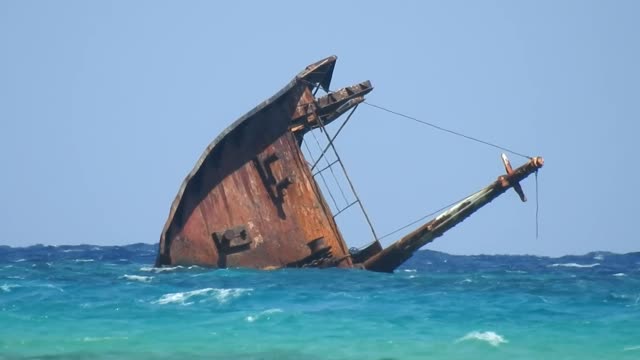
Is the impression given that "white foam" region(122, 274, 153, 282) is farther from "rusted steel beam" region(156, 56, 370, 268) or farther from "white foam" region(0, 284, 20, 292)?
"white foam" region(0, 284, 20, 292)

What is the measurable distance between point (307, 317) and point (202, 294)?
3.05 m

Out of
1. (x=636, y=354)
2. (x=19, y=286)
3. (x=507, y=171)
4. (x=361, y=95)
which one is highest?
(x=361, y=95)


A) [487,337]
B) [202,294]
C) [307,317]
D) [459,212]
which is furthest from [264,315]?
[459,212]

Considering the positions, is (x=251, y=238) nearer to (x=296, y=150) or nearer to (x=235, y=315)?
(x=296, y=150)

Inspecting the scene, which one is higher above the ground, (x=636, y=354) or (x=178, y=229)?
(x=178, y=229)

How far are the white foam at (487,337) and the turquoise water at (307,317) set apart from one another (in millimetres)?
29

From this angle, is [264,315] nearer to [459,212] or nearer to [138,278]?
[138,278]

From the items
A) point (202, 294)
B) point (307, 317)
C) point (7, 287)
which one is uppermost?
point (7, 287)

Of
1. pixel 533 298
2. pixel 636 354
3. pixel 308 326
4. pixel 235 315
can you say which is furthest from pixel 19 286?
pixel 636 354

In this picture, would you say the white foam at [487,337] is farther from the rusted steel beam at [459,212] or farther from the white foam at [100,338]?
the rusted steel beam at [459,212]

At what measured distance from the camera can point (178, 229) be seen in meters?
25.1

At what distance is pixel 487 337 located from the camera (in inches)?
649

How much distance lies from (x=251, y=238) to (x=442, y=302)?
5882 mm

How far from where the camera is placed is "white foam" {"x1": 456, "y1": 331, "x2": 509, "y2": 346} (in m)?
16.2
